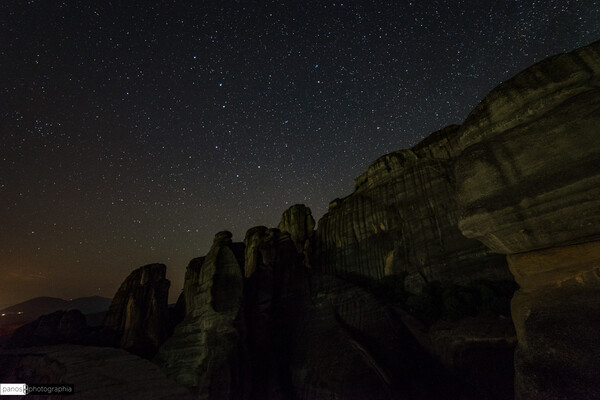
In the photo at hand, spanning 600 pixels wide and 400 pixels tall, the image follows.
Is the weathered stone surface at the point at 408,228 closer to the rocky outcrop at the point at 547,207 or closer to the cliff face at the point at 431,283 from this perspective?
the cliff face at the point at 431,283

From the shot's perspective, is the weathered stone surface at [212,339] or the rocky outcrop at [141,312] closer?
the weathered stone surface at [212,339]

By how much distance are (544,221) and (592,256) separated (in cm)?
91

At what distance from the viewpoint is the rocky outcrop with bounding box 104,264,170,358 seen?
1199 inches

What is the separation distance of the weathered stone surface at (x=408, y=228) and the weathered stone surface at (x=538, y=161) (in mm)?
23118

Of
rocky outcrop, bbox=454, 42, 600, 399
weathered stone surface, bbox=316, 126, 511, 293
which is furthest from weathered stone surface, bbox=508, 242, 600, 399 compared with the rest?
weathered stone surface, bbox=316, 126, 511, 293

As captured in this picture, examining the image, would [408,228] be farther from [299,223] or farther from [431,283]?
[299,223]

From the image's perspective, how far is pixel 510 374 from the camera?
51.3 ft

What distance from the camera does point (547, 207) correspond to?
5.18 meters

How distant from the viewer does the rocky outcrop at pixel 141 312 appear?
30453 millimetres

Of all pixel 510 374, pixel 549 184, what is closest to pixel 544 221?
pixel 549 184

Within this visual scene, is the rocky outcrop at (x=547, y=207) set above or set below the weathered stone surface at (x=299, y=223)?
below

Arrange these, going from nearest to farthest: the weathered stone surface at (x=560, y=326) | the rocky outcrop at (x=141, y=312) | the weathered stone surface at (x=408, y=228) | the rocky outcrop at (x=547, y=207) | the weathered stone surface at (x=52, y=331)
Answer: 1. the weathered stone surface at (x=560, y=326)
2. the rocky outcrop at (x=547, y=207)
3. the weathered stone surface at (x=408, y=228)
4. the weathered stone surface at (x=52, y=331)
5. the rocky outcrop at (x=141, y=312)

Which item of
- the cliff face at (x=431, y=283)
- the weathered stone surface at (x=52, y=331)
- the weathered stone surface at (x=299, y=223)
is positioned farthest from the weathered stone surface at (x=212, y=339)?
the weathered stone surface at (x=299, y=223)

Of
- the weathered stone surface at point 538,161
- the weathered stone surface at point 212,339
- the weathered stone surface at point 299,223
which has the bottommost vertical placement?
the weathered stone surface at point 212,339
